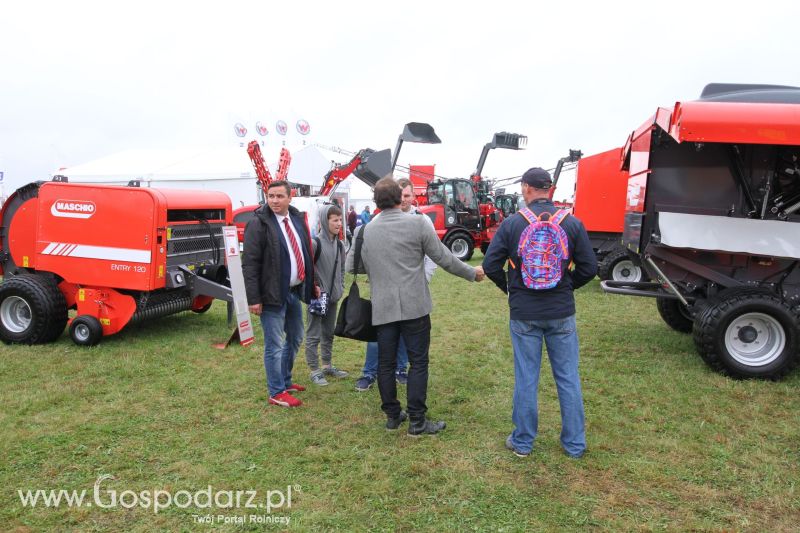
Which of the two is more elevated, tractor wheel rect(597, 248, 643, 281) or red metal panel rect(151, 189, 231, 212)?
red metal panel rect(151, 189, 231, 212)

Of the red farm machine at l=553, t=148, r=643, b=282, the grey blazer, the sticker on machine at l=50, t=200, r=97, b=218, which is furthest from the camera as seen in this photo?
the red farm machine at l=553, t=148, r=643, b=282

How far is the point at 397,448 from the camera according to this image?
3619 millimetres

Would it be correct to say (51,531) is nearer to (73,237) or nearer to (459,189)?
(73,237)

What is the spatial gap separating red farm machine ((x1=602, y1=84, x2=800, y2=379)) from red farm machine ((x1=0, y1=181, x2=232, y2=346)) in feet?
15.4

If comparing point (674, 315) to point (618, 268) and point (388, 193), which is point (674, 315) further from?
point (388, 193)

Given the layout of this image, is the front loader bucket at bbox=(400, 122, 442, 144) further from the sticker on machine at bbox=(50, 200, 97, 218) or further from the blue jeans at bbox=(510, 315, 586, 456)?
the blue jeans at bbox=(510, 315, 586, 456)

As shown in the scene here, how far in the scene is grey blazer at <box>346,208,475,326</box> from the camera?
3631 mm

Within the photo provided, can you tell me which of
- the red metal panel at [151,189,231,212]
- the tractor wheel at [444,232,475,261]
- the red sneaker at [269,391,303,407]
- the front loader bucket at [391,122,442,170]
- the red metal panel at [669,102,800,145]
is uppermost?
the front loader bucket at [391,122,442,170]

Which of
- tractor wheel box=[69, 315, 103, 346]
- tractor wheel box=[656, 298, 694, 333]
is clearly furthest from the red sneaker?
tractor wheel box=[656, 298, 694, 333]

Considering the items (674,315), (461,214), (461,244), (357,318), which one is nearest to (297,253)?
(357,318)

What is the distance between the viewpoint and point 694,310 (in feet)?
17.5

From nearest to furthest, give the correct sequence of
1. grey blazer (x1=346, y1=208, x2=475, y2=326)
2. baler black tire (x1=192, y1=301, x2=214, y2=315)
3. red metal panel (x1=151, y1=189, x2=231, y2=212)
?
grey blazer (x1=346, y1=208, x2=475, y2=326), red metal panel (x1=151, y1=189, x2=231, y2=212), baler black tire (x1=192, y1=301, x2=214, y2=315)

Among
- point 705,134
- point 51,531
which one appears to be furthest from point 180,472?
point 705,134

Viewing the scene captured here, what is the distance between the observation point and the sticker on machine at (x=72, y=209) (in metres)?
5.88
